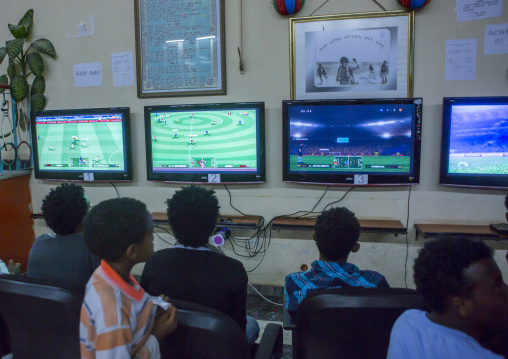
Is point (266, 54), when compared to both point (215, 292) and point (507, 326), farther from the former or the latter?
point (507, 326)

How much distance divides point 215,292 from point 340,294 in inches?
17.4

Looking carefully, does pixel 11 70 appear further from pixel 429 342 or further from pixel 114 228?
pixel 429 342

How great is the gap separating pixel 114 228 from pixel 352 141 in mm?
1869

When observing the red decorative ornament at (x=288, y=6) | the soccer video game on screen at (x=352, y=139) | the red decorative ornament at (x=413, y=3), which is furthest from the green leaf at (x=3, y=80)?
the red decorative ornament at (x=413, y=3)

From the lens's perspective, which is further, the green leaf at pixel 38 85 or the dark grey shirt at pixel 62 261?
the green leaf at pixel 38 85

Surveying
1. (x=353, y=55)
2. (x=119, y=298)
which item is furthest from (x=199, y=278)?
(x=353, y=55)

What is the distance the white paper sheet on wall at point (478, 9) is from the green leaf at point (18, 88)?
3456mm

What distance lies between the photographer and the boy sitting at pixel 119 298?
0.81 meters

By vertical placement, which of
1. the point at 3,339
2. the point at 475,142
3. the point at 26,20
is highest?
the point at 26,20

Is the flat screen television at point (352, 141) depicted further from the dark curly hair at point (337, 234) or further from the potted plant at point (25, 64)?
the potted plant at point (25, 64)

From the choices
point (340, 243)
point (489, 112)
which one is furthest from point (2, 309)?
point (489, 112)

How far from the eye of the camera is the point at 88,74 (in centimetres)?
295

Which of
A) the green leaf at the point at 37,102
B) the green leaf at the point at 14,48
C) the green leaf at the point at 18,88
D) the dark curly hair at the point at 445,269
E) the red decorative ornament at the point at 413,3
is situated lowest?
the dark curly hair at the point at 445,269

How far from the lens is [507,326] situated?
31.9 inches
